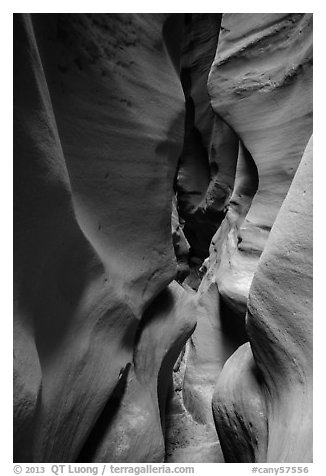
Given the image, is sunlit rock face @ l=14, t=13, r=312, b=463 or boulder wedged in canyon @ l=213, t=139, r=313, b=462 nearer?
sunlit rock face @ l=14, t=13, r=312, b=463

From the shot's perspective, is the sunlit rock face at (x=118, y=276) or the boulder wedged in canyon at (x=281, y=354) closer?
the sunlit rock face at (x=118, y=276)

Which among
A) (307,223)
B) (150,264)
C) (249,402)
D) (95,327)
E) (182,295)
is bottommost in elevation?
(249,402)

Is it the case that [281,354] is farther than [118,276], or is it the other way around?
[118,276]

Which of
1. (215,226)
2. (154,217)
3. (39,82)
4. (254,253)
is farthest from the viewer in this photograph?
(215,226)

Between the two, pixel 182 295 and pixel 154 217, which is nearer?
pixel 154 217

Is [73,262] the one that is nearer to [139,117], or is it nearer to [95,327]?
[95,327]

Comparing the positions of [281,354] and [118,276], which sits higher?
[118,276]
